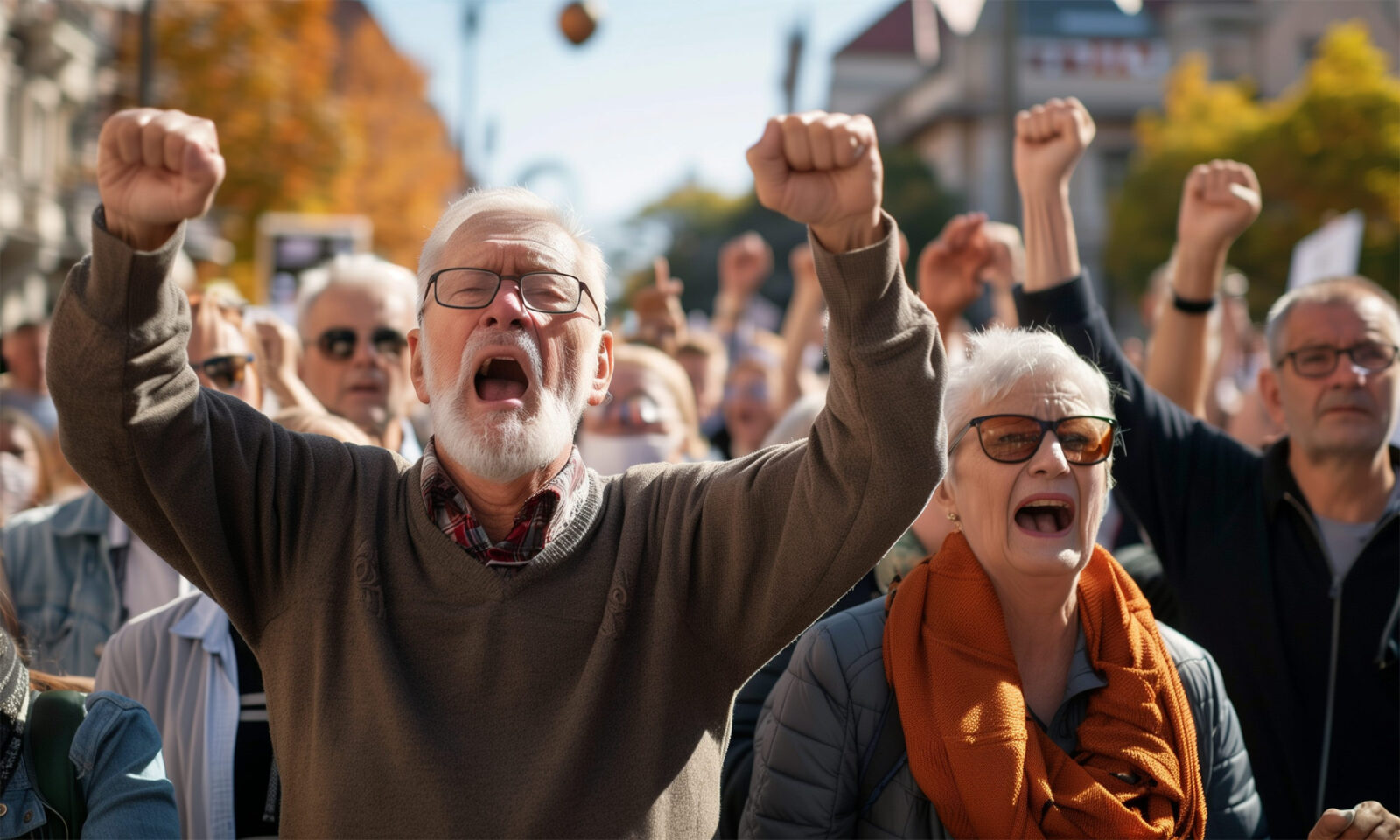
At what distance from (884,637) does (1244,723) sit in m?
1.27

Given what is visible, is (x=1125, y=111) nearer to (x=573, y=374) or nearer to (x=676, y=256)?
(x=676, y=256)

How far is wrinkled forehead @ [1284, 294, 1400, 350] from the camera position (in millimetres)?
3941

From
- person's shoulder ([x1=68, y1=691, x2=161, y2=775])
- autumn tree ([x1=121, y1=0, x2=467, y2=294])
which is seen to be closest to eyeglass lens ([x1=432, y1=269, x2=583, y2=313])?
person's shoulder ([x1=68, y1=691, x2=161, y2=775])

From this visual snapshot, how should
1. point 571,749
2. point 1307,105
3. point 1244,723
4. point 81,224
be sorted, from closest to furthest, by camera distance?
point 571,749 → point 1244,723 → point 81,224 → point 1307,105

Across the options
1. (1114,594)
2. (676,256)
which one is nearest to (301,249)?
(1114,594)

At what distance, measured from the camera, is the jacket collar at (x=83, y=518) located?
3980 mm

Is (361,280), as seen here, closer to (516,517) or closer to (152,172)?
(516,517)

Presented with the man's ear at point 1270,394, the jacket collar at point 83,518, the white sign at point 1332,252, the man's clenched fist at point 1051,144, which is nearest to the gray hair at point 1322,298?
the man's ear at point 1270,394

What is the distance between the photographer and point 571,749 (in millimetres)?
2270

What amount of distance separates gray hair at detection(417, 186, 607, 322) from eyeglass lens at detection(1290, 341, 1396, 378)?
2244mm

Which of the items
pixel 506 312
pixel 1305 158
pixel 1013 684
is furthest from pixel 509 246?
pixel 1305 158

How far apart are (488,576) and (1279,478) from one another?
2.44 metres

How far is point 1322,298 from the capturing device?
4.03 metres

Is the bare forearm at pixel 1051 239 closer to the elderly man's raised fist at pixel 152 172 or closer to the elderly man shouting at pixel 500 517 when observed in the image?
the elderly man shouting at pixel 500 517
